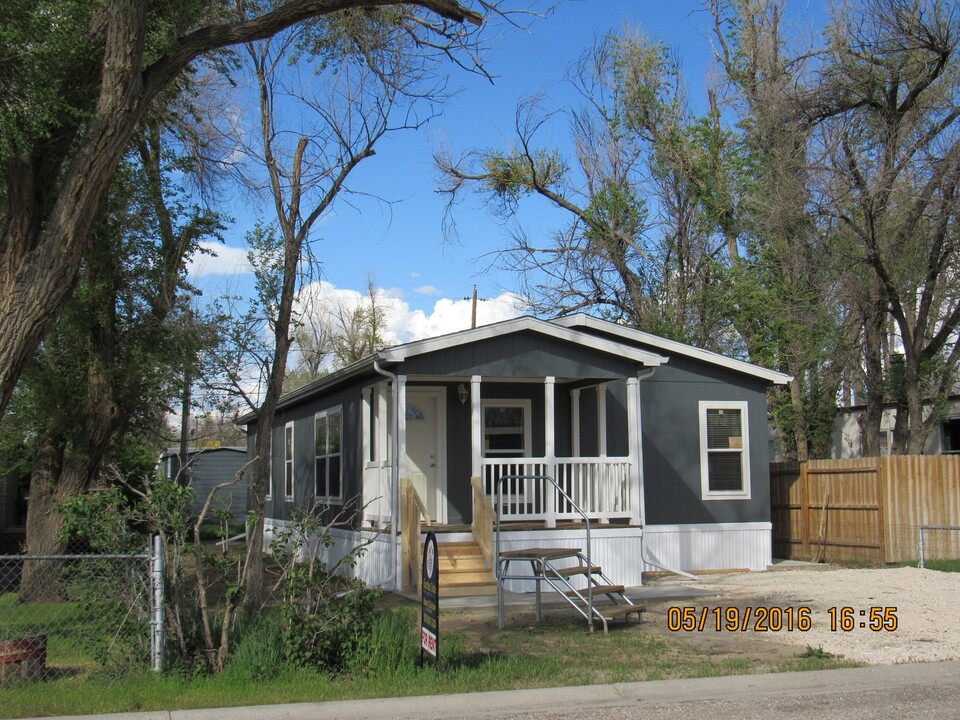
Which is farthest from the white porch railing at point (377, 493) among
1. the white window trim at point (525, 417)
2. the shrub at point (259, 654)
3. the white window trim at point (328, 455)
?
the shrub at point (259, 654)

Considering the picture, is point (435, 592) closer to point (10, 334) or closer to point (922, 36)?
point (10, 334)

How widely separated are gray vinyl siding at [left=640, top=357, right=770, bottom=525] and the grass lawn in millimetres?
6505

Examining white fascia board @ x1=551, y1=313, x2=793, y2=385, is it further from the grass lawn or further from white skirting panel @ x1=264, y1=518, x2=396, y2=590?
the grass lawn

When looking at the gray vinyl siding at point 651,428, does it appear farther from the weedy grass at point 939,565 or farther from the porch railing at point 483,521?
the weedy grass at point 939,565

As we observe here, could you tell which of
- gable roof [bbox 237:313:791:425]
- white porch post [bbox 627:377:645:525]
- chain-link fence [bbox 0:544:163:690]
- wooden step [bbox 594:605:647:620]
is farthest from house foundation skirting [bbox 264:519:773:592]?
chain-link fence [bbox 0:544:163:690]

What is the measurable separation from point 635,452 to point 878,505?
451cm

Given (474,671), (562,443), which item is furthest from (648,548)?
(474,671)

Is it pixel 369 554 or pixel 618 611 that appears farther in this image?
pixel 369 554

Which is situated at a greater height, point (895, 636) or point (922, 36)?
point (922, 36)

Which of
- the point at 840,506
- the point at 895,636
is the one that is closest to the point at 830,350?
the point at 840,506

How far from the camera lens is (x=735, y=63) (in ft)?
88.7

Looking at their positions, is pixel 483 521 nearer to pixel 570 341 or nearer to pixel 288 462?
pixel 570 341

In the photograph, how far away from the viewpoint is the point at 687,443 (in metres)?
16.7

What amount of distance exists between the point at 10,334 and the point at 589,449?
10.2 m
